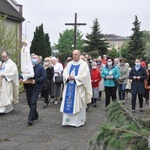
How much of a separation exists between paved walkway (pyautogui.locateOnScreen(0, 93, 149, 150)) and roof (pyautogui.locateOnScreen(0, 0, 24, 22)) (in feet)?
86.2

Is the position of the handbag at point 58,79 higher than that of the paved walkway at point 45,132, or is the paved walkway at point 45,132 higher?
the handbag at point 58,79

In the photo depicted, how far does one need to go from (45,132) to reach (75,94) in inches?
50.2

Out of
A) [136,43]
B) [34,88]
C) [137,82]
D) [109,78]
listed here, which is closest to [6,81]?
[34,88]

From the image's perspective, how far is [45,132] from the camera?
7.21 m

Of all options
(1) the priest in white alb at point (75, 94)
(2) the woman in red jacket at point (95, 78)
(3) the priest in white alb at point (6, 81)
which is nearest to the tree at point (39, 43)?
(2) the woman in red jacket at point (95, 78)

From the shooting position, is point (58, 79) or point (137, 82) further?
point (58, 79)

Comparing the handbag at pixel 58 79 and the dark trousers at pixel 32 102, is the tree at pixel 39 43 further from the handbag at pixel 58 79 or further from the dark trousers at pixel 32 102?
the dark trousers at pixel 32 102

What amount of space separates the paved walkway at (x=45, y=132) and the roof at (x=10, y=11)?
86.2ft

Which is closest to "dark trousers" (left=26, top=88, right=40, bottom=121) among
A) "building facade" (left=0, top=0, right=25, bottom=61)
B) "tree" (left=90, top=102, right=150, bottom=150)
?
"tree" (left=90, top=102, right=150, bottom=150)

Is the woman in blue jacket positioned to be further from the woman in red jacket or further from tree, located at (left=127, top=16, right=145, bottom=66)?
tree, located at (left=127, top=16, right=145, bottom=66)

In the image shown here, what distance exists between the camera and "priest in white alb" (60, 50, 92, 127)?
25.8ft

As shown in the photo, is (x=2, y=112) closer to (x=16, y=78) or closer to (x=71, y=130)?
(x=16, y=78)

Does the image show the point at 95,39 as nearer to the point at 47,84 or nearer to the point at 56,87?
the point at 56,87

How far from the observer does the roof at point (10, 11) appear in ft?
114
